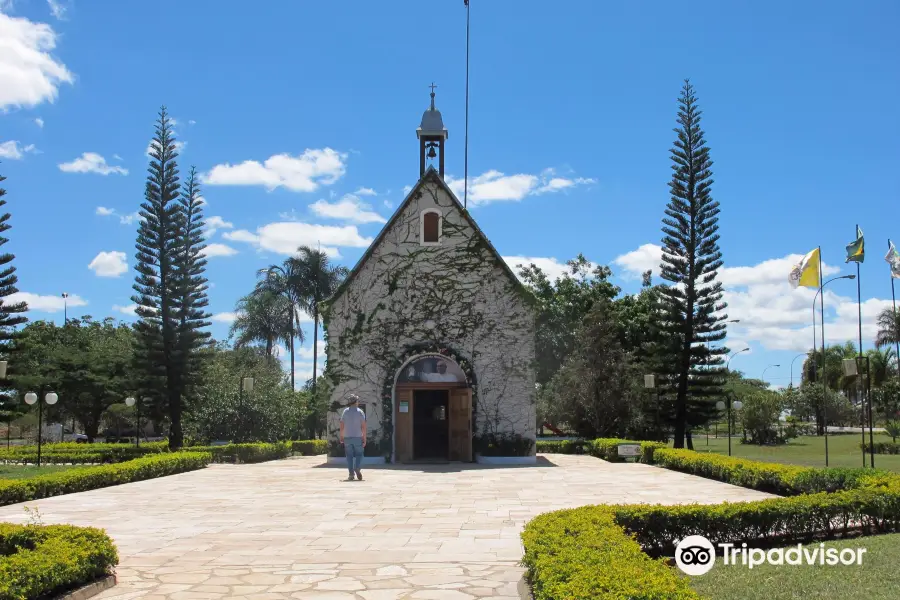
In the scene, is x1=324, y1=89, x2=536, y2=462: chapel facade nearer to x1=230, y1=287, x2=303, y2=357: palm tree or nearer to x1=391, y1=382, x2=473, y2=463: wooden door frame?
x1=391, y1=382, x2=473, y2=463: wooden door frame

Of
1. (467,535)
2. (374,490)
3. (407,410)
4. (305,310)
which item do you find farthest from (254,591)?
(305,310)

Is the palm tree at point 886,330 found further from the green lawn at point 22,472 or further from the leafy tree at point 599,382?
the green lawn at point 22,472

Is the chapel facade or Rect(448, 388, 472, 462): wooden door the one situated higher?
the chapel facade

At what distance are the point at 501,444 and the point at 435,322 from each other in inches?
136

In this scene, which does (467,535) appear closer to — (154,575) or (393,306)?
(154,575)

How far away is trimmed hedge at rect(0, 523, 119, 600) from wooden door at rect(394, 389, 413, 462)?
12.7 m

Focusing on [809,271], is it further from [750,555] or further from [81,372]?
[81,372]

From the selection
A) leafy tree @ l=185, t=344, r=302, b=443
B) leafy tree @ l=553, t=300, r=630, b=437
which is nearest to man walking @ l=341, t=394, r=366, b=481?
leafy tree @ l=185, t=344, r=302, b=443

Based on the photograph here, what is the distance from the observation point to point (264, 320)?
4475cm

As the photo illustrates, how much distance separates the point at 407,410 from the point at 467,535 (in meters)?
11.2

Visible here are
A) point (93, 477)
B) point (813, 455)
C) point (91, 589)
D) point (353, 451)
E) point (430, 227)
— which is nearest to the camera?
point (91, 589)

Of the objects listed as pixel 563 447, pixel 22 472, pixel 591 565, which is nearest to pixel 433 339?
pixel 563 447

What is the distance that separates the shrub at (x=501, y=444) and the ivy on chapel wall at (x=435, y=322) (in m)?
0.14

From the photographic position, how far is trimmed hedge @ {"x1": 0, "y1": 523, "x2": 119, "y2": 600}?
5160mm
